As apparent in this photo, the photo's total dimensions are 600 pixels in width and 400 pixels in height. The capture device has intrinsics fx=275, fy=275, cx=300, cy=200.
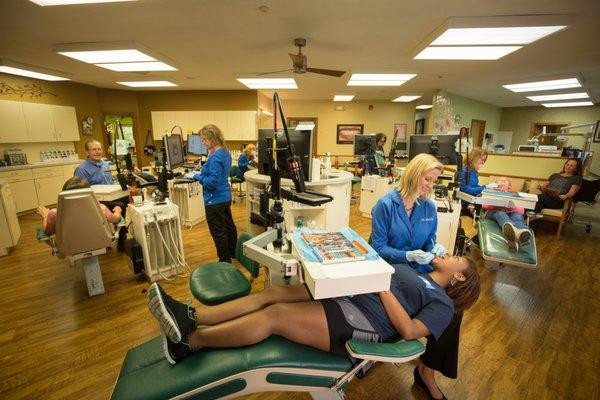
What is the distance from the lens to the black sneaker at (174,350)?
1.22 meters

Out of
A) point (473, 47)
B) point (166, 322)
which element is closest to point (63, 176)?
point (166, 322)

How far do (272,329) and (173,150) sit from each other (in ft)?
8.80

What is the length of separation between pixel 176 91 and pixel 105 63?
10.8 ft

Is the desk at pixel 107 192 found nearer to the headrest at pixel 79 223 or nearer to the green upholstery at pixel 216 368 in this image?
the headrest at pixel 79 223

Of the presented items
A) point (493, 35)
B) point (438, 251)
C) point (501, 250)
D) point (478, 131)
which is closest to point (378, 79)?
point (493, 35)

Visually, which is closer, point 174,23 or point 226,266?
point 226,266

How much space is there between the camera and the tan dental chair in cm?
215

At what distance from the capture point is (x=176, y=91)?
7.47m

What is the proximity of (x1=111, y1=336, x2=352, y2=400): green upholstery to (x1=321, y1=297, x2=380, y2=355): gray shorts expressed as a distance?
68mm

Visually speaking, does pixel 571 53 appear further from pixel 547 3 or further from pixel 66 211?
pixel 66 211

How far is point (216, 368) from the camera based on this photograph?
1.17 meters

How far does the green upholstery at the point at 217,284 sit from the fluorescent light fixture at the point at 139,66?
3839mm

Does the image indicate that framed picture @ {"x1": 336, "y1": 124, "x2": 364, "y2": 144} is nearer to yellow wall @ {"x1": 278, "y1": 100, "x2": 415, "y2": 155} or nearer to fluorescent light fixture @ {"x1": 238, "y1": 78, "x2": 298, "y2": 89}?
yellow wall @ {"x1": 278, "y1": 100, "x2": 415, "y2": 155}

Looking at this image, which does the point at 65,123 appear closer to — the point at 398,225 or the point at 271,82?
the point at 271,82
